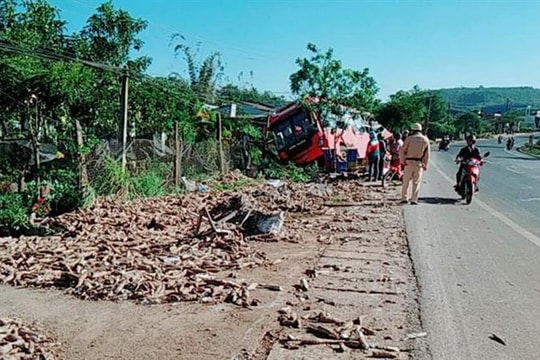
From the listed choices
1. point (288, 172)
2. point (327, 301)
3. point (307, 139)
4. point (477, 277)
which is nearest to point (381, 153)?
point (288, 172)

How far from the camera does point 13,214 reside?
11.4 m

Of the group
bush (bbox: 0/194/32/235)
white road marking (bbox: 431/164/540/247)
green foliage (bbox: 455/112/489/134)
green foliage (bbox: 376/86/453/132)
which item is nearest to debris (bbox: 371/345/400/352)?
white road marking (bbox: 431/164/540/247)

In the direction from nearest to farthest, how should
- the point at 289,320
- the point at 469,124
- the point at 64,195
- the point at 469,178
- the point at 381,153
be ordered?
1. the point at 289,320
2. the point at 64,195
3. the point at 469,178
4. the point at 381,153
5. the point at 469,124

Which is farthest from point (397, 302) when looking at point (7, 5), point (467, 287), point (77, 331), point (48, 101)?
point (7, 5)

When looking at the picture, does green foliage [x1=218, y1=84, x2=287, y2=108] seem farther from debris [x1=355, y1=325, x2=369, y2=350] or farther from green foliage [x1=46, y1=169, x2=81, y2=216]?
debris [x1=355, y1=325, x2=369, y2=350]

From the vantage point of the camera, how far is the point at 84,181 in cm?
1227

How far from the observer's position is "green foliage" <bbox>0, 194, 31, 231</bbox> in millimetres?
11305

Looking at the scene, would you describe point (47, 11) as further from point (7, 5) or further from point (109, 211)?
point (109, 211)

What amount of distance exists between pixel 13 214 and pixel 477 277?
8.84m

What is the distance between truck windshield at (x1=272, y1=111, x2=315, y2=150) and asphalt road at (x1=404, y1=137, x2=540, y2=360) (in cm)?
981

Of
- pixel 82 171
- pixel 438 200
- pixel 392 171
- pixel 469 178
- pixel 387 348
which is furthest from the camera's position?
pixel 392 171

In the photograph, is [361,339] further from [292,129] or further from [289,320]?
[292,129]

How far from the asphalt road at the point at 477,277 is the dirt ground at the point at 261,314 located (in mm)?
266

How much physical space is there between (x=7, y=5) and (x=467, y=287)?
17.1 meters
